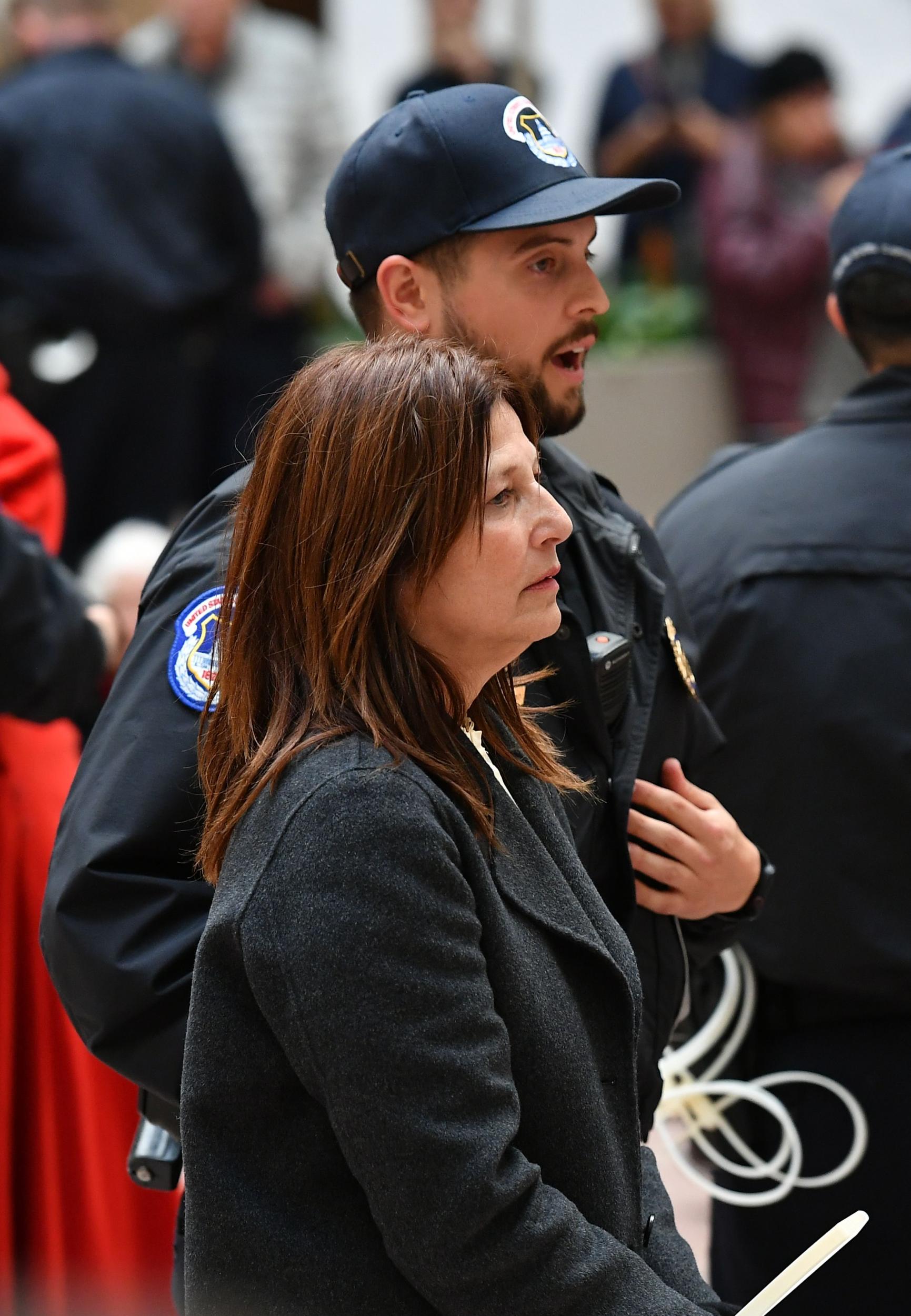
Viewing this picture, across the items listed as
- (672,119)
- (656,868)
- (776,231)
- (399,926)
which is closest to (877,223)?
(656,868)

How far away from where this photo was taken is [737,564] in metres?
2.36

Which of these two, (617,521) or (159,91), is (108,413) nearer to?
(159,91)

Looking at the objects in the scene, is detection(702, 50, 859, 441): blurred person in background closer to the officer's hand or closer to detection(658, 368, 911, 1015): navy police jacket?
detection(658, 368, 911, 1015): navy police jacket

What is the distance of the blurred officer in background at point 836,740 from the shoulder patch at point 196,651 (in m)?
0.89

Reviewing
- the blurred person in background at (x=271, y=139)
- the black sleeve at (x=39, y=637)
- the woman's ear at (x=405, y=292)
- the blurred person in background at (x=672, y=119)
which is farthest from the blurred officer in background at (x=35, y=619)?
the blurred person in background at (x=672, y=119)

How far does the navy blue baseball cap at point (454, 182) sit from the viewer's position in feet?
6.23

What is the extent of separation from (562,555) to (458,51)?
5186 mm

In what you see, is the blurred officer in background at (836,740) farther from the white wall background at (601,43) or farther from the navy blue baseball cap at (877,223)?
the white wall background at (601,43)

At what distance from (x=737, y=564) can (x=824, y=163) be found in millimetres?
4424

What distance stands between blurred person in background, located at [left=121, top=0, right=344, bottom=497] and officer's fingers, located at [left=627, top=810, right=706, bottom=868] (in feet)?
13.4

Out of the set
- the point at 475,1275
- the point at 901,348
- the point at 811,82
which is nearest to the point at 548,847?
the point at 475,1275

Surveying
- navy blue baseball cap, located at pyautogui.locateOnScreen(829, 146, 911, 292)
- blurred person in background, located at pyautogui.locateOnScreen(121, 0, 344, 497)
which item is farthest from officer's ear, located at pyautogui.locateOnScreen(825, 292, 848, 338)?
blurred person in background, located at pyautogui.locateOnScreen(121, 0, 344, 497)

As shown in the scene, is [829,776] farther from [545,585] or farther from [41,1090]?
[41,1090]

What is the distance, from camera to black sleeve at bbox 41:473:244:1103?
162 centimetres
